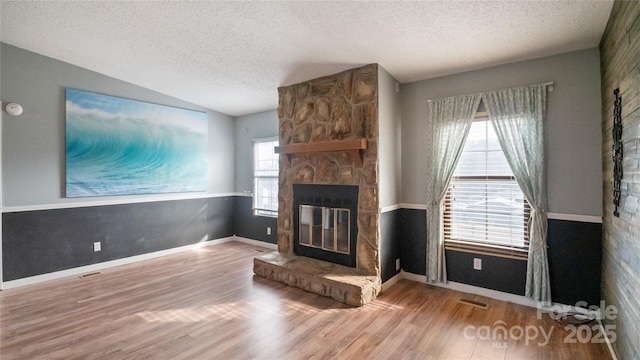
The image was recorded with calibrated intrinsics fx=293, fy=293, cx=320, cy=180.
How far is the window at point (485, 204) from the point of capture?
10.5ft

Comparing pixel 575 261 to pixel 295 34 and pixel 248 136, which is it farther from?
pixel 248 136

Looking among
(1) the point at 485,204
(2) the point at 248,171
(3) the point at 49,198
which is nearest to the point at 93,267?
(3) the point at 49,198

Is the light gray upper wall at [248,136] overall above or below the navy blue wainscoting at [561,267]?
above

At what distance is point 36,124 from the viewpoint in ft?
12.7

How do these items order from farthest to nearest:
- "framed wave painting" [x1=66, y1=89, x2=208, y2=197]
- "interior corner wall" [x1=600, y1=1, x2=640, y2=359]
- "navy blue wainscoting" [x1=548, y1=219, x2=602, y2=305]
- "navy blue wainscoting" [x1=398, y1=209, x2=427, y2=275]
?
"framed wave painting" [x1=66, y1=89, x2=208, y2=197] → "navy blue wainscoting" [x1=398, y1=209, x2=427, y2=275] → "navy blue wainscoting" [x1=548, y1=219, x2=602, y2=305] → "interior corner wall" [x1=600, y1=1, x2=640, y2=359]

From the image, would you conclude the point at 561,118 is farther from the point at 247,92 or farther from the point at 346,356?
the point at 247,92

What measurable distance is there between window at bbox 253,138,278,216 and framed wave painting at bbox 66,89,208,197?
3.22 ft

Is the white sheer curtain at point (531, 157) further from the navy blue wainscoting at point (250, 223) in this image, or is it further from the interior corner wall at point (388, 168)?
the navy blue wainscoting at point (250, 223)

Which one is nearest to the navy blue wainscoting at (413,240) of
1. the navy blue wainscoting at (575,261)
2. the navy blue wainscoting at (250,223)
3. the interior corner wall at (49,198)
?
the navy blue wainscoting at (575,261)

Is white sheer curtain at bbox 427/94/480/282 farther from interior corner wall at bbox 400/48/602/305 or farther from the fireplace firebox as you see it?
the fireplace firebox

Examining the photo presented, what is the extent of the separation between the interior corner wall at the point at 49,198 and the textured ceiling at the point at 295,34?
0.95ft

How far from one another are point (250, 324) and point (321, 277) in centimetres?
95

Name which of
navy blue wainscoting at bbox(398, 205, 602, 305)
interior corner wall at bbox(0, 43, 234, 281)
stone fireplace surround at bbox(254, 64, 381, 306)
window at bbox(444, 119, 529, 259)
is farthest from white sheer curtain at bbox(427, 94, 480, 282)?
interior corner wall at bbox(0, 43, 234, 281)

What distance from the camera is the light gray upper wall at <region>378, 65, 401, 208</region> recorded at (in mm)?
3533
